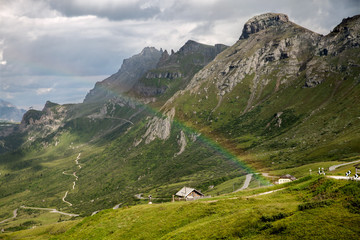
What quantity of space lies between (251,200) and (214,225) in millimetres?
12625

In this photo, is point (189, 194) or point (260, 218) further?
point (189, 194)

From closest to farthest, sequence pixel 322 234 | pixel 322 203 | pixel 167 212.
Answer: pixel 322 234 < pixel 322 203 < pixel 167 212

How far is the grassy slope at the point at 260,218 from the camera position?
32656 mm

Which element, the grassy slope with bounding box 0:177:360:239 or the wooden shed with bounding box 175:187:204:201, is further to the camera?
the wooden shed with bounding box 175:187:204:201

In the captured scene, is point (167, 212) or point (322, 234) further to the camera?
point (167, 212)

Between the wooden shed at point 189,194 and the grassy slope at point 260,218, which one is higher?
the grassy slope at point 260,218

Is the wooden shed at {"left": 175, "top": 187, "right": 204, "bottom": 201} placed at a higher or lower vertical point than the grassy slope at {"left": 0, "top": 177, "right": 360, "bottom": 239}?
lower

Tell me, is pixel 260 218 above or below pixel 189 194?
above

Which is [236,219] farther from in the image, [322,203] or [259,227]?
[322,203]

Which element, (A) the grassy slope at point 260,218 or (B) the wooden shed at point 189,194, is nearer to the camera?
(A) the grassy slope at point 260,218

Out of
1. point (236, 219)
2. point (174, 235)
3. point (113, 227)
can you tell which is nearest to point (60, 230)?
point (113, 227)

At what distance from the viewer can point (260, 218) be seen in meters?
39.3

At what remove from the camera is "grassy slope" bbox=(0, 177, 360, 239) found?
32656mm

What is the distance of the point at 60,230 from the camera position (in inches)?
3962
